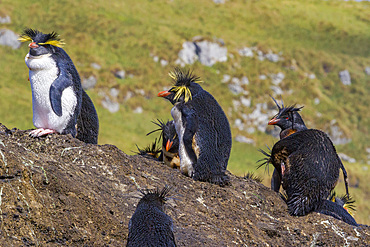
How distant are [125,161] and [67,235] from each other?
55.1 inches

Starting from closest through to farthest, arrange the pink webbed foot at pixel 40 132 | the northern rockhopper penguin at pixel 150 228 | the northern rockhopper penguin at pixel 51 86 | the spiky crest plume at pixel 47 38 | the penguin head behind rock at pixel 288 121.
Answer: the northern rockhopper penguin at pixel 150 228, the pink webbed foot at pixel 40 132, the northern rockhopper penguin at pixel 51 86, the spiky crest plume at pixel 47 38, the penguin head behind rock at pixel 288 121

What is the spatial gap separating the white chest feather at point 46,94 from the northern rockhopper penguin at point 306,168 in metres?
2.55

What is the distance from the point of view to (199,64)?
30.5m

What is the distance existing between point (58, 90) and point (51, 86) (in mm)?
84

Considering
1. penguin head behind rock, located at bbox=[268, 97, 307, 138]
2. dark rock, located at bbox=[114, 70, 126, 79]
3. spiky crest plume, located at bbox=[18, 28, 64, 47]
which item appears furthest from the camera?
dark rock, located at bbox=[114, 70, 126, 79]

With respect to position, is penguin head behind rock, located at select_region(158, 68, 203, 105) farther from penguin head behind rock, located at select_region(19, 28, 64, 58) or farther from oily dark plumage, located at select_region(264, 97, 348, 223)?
penguin head behind rock, located at select_region(19, 28, 64, 58)

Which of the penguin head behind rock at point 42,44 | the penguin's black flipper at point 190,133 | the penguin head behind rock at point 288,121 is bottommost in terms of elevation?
the penguin's black flipper at point 190,133

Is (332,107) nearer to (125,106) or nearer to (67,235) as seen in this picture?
(125,106)

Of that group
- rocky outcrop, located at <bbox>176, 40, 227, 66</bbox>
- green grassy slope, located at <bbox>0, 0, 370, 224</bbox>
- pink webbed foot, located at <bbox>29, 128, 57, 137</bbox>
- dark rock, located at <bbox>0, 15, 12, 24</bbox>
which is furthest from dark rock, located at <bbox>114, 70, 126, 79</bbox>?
pink webbed foot, located at <bbox>29, 128, 57, 137</bbox>

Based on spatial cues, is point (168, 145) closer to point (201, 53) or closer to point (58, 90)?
point (58, 90)

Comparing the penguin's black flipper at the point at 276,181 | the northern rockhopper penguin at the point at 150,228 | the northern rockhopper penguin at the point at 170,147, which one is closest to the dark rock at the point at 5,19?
the northern rockhopper penguin at the point at 170,147

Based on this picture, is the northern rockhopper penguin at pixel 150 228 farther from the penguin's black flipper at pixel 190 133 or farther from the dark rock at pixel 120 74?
the dark rock at pixel 120 74

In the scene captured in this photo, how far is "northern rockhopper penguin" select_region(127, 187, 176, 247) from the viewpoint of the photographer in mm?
3076

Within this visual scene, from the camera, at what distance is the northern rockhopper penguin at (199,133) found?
5.33 metres
